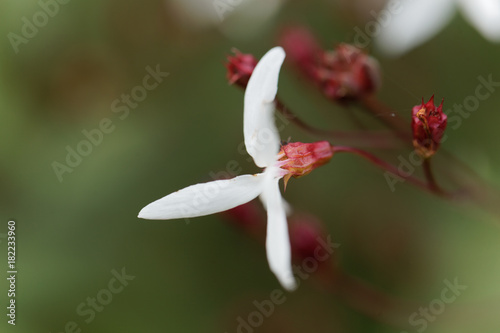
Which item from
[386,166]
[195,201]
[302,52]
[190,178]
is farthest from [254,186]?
[190,178]

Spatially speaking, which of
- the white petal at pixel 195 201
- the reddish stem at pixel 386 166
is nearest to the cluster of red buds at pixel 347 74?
the reddish stem at pixel 386 166

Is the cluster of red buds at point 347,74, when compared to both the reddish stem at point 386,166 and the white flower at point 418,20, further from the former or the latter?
the white flower at point 418,20

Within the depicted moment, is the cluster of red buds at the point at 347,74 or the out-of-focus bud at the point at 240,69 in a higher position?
the out-of-focus bud at the point at 240,69

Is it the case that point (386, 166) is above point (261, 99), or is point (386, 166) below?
below

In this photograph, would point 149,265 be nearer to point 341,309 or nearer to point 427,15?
point 341,309

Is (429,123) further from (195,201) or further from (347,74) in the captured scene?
(195,201)

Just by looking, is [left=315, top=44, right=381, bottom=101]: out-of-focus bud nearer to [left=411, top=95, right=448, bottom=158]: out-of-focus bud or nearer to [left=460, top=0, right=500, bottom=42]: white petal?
[left=411, top=95, right=448, bottom=158]: out-of-focus bud

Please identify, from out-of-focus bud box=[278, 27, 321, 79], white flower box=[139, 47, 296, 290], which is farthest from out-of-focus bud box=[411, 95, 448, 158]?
out-of-focus bud box=[278, 27, 321, 79]
